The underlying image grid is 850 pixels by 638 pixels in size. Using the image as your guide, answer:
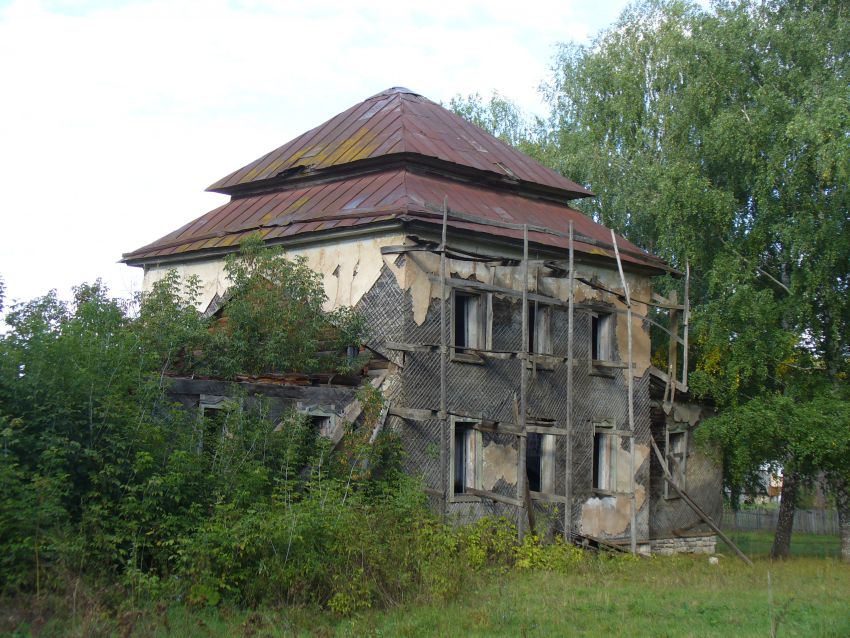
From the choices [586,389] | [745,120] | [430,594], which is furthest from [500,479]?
[745,120]

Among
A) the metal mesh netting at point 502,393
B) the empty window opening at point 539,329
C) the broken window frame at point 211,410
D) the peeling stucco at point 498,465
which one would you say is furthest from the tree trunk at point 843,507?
the broken window frame at point 211,410

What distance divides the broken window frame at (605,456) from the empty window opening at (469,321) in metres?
3.45

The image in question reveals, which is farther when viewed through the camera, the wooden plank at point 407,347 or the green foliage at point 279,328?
the green foliage at point 279,328

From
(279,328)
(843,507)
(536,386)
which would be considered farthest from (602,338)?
(279,328)

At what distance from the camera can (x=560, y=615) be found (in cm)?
1105

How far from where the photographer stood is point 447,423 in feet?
53.6

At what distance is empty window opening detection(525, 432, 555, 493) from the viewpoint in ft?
60.2

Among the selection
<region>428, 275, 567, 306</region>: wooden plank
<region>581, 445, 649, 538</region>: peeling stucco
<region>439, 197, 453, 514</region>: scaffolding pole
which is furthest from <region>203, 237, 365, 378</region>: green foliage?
<region>581, 445, 649, 538</region>: peeling stucco

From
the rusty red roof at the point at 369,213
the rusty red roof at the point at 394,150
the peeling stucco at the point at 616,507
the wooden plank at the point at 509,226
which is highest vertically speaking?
the rusty red roof at the point at 394,150

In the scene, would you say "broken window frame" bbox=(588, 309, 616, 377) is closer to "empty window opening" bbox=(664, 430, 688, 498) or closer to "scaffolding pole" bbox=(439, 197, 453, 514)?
"empty window opening" bbox=(664, 430, 688, 498)

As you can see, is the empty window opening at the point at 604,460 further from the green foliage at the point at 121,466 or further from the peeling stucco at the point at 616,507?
the green foliage at the point at 121,466

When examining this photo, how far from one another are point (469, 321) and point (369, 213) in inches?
98.8

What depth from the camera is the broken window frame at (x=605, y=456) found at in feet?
63.7

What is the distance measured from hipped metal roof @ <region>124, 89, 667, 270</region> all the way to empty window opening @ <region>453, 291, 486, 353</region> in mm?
1188
